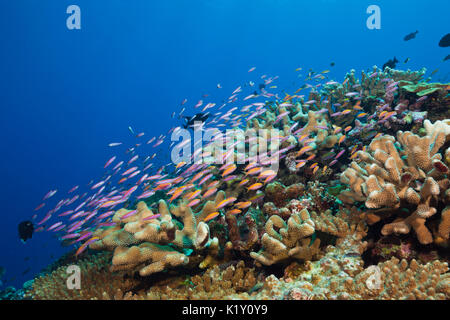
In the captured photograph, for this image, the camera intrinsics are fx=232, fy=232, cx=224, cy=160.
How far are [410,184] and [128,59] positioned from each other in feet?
419

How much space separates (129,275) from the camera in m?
4.03

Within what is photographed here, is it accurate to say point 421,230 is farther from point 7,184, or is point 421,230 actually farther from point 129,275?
point 7,184

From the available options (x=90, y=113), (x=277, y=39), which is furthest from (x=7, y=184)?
(x=277, y=39)

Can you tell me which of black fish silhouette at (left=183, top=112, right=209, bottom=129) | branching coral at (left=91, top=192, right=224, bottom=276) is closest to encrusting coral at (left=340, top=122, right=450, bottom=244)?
branching coral at (left=91, top=192, right=224, bottom=276)

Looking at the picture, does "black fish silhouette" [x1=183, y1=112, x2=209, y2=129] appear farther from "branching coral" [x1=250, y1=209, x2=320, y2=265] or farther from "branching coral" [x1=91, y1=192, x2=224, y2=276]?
"branching coral" [x1=250, y1=209, x2=320, y2=265]

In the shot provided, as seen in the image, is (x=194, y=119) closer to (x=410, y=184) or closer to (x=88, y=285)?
(x=88, y=285)

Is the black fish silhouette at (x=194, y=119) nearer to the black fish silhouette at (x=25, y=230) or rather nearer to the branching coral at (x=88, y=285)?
the branching coral at (x=88, y=285)

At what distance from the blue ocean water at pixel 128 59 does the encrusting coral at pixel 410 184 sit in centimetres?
7699

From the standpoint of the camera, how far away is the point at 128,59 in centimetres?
11081

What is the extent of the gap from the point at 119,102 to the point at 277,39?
93.7 meters

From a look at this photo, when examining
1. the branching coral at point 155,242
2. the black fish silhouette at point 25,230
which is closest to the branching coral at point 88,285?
the branching coral at point 155,242

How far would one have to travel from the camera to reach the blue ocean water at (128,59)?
77625 mm

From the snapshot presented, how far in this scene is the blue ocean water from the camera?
3056 inches
